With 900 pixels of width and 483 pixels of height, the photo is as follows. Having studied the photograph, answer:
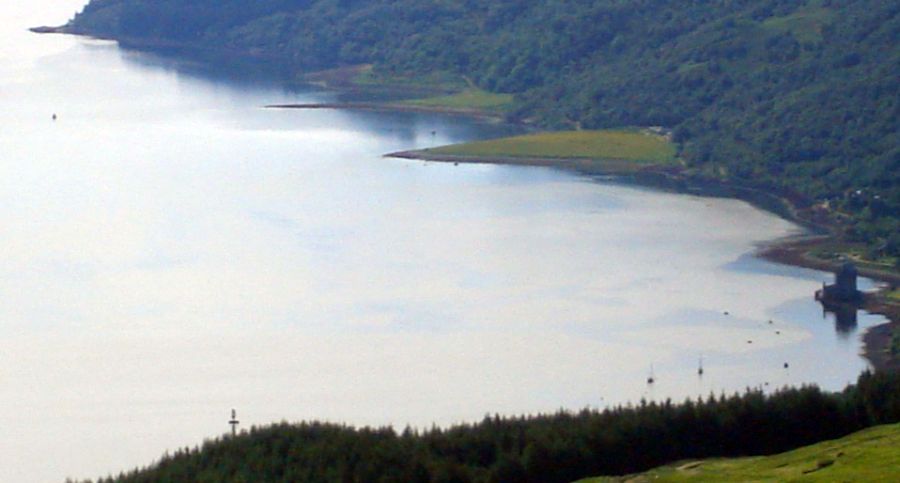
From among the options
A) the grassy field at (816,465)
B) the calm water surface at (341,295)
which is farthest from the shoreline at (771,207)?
the grassy field at (816,465)

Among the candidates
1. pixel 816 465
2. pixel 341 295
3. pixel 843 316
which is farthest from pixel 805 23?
pixel 816 465

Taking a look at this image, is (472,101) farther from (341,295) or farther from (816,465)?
(816,465)

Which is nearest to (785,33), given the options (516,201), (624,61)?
(624,61)

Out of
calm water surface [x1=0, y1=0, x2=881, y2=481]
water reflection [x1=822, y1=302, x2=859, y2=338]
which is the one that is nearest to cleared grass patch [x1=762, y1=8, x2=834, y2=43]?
calm water surface [x1=0, y1=0, x2=881, y2=481]

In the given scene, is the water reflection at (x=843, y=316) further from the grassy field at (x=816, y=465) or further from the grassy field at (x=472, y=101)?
the grassy field at (x=472, y=101)

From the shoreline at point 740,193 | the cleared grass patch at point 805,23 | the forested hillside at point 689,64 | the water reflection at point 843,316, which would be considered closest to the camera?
the shoreline at point 740,193
